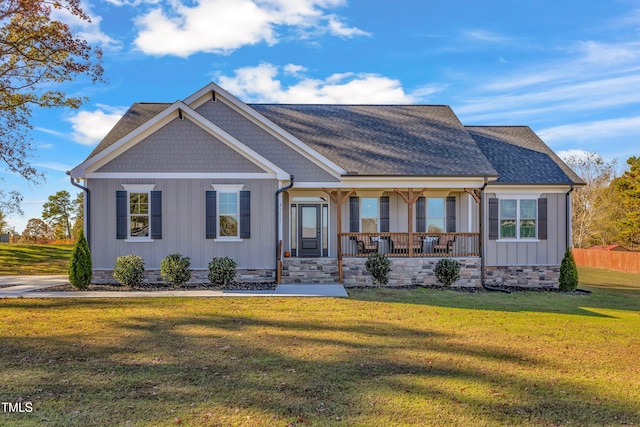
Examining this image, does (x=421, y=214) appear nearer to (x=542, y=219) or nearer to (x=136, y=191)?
(x=542, y=219)

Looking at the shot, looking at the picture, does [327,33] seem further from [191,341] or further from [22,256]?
[22,256]

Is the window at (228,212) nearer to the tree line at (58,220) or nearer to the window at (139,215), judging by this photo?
the window at (139,215)

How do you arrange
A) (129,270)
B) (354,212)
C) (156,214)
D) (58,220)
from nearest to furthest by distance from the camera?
(129,270)
(156,214)
(354,212)
(58,220)

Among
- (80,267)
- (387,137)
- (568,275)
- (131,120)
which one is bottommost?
(568,275)

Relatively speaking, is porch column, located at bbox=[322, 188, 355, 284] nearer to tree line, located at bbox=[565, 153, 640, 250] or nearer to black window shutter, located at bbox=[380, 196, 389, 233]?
black window shutter, located at bbox=[380, 196, 389, 233]

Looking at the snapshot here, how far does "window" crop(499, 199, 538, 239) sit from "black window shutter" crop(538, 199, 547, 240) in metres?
0.13

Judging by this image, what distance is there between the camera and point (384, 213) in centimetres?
1645

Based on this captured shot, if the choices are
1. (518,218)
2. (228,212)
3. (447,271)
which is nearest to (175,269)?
(228,212)

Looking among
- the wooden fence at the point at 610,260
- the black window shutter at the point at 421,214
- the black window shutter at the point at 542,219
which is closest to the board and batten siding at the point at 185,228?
the black window shutter at the point at 421,214

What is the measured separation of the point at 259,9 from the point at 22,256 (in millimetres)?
19807

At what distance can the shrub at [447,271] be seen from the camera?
567 inches

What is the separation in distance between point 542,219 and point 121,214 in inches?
566

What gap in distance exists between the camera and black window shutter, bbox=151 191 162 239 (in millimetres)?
13914

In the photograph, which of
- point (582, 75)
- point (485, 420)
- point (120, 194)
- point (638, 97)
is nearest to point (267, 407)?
point (485, 420)
